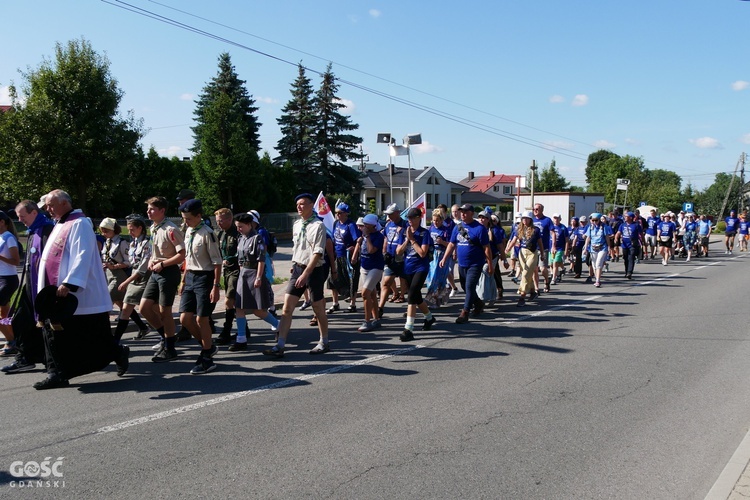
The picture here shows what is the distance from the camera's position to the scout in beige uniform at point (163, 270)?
6.93m

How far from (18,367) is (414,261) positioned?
16.6 ft

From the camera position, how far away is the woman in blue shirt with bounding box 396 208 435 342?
8.52 m

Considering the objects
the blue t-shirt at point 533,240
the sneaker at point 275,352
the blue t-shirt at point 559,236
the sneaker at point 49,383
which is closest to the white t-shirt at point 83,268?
the sneaker at point 49,383

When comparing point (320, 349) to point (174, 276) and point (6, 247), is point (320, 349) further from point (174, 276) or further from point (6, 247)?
point (6, 247)

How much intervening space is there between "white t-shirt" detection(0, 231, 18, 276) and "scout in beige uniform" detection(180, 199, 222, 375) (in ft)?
6.64

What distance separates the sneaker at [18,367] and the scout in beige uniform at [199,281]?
176 centimetres

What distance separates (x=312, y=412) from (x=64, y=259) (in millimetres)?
2743

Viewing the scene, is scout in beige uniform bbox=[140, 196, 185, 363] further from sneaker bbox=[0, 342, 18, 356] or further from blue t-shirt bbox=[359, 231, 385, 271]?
blue t-shirt bbox=[359, 231, 385, 271]

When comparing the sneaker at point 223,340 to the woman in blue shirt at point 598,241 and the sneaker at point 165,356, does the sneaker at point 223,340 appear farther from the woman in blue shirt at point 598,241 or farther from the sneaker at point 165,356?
the woman in blue shirt at point 598,241

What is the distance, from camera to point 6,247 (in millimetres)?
7062

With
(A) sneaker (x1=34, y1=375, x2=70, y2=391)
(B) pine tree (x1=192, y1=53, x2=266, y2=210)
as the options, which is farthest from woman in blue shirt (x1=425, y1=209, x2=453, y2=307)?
(B) pine tree (x1=192, y1=53, x2=266, y2=210)

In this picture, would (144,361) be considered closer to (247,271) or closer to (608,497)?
(247,271)

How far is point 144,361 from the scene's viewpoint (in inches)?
288

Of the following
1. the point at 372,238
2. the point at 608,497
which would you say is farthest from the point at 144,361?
the point at 608,497
